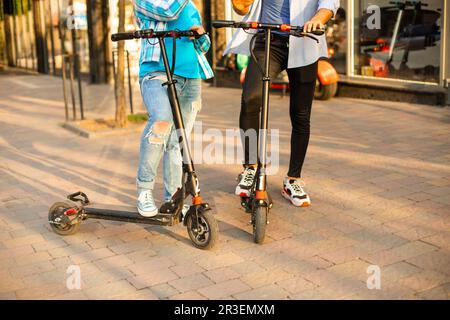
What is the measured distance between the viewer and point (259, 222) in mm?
3811

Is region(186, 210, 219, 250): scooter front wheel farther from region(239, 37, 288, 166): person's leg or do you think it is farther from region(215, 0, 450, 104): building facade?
region(215, 0, 450, 104): building facade

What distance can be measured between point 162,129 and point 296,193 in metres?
1.22

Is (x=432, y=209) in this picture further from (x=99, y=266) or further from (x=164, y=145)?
(x=99, y=266)

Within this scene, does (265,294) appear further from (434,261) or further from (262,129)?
(262,129)

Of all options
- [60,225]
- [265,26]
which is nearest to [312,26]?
[265,26]

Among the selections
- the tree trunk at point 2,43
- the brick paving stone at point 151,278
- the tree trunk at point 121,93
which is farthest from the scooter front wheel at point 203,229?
the tree trunk at point 2,43

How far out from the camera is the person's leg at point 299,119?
14.8 feet

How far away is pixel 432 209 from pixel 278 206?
1063 mm

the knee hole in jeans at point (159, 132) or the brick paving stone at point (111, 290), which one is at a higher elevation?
the knee hole in jeans at point (159, 132)

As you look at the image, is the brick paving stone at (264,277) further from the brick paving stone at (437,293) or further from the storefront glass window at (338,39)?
the storefront glass window at (338,39)

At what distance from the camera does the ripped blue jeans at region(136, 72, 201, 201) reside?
3.94 metres

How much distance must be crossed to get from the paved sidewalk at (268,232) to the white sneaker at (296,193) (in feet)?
0.21

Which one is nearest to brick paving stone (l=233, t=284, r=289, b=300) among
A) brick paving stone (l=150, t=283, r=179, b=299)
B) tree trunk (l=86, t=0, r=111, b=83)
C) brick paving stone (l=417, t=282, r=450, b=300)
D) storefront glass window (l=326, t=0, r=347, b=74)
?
brick paving stone (l=150, t=283, r=179, b=299)

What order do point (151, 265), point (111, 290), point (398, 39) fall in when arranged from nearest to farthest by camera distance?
point (111, 290)
point (151, 265)
point (398, 39)
